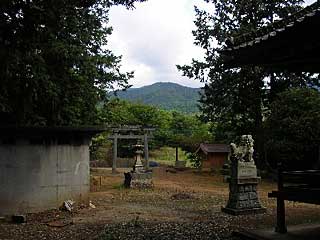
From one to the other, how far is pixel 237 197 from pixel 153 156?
29.4 m

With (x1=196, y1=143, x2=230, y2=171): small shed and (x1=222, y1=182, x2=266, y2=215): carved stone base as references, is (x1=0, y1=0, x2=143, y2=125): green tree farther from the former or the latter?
(x1=196, y1=143, x2=230, y2=171): small shed

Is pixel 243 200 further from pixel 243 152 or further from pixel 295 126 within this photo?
pixel 295 126

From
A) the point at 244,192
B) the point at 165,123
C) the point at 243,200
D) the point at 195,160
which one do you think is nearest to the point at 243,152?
the point at 244,192

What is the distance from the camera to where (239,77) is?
78.0 ft

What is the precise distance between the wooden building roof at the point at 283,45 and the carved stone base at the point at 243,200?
6.24 m

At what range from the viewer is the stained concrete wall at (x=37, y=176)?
1135 cm

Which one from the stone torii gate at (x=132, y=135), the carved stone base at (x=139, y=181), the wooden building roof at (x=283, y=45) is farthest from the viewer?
the stone torii gate at (x=132, y=135)

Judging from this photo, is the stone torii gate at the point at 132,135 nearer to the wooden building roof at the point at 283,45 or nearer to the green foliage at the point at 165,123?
the green foliage at the point at 165,123

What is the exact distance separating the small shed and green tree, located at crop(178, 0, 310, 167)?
3980mm

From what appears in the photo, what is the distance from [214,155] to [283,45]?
975 inches

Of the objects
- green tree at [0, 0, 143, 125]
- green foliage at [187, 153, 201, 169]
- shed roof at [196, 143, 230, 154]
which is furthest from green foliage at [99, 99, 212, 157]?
green tree at [0, 0, 143, 125]

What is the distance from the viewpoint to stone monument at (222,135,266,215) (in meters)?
11.9

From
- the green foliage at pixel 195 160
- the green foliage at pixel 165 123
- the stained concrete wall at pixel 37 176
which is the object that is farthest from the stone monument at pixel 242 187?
the green foliage at pixel 165 123

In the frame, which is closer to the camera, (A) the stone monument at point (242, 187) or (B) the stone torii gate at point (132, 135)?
(A) the stone monument at point (242, 187)
